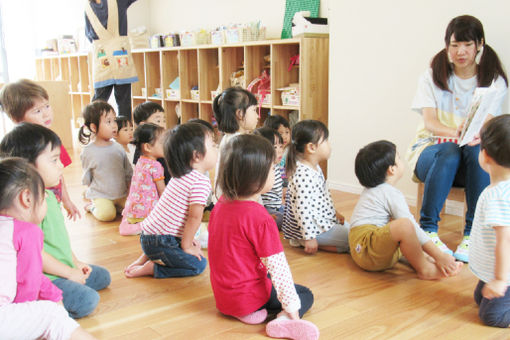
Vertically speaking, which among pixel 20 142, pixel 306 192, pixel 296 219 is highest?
pixel 20 142

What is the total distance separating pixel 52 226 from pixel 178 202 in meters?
0.47

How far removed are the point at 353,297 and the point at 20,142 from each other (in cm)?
125

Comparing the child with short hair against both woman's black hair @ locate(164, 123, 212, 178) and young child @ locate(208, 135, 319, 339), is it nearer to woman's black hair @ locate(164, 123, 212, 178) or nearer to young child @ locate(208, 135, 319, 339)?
young child @ locate(208, 135, 319, 339)

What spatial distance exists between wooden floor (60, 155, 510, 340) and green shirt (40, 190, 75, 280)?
0.22 metres

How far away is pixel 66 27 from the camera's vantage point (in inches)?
293

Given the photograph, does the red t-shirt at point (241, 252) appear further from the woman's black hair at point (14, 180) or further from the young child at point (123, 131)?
the young child at point (123, 131)

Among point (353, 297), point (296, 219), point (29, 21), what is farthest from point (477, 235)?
point (29, 21)

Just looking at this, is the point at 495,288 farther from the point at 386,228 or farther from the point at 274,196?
the point at 274,196

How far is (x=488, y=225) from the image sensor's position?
147cm

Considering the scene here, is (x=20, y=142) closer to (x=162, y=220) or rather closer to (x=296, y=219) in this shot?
(x=162, y=220)

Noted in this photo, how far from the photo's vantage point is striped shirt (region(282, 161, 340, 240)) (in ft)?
7.09

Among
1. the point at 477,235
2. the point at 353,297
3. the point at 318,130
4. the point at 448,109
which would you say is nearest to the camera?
the point at 477,235

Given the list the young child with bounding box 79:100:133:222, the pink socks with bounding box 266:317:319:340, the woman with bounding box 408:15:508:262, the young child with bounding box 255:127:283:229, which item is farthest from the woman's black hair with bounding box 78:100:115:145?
the pink socks with bounding box 266:317:319:340

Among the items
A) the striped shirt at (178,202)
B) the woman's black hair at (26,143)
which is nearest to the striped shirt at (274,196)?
the striped shirt at (178,202)
